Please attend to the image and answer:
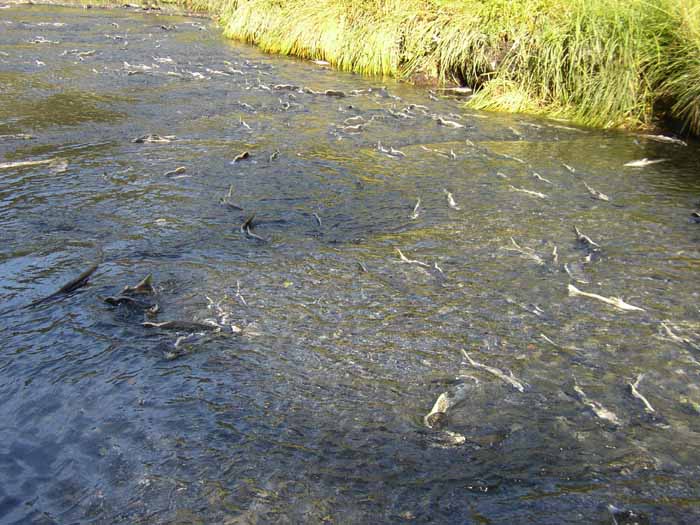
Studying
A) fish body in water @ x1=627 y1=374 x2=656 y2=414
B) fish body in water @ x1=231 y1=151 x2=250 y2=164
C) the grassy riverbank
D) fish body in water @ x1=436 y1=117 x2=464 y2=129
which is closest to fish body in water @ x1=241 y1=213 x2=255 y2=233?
fish body in water @ x1=231 y1=151 x2=250 y2=164

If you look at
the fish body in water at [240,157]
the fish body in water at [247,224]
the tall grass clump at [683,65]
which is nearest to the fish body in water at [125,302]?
the fish body in water at [247,224]

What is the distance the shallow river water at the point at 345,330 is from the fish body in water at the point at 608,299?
45 millimetres

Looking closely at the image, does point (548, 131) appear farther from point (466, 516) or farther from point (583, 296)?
point (466, 516)

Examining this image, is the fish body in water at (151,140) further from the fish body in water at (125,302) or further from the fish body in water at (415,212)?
the fish body in water at (125,302)

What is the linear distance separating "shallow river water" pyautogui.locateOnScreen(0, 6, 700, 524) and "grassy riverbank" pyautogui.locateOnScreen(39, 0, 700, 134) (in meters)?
0.76

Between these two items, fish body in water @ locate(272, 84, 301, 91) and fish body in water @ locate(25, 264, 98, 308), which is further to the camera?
fish body in water @ locate(272, 84, 301, 91)

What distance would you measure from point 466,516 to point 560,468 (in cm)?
49

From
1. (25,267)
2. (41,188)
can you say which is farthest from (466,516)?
(41,188)

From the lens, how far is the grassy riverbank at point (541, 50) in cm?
764

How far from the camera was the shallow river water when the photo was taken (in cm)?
256

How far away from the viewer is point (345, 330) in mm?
3691

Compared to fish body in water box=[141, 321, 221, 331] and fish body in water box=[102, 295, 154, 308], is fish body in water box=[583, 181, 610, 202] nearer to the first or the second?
fish body in water box=[141, 321, 221, 331]

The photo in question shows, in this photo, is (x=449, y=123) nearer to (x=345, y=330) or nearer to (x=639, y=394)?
(x=345, y=330)

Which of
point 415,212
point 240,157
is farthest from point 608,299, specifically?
point 240,157
